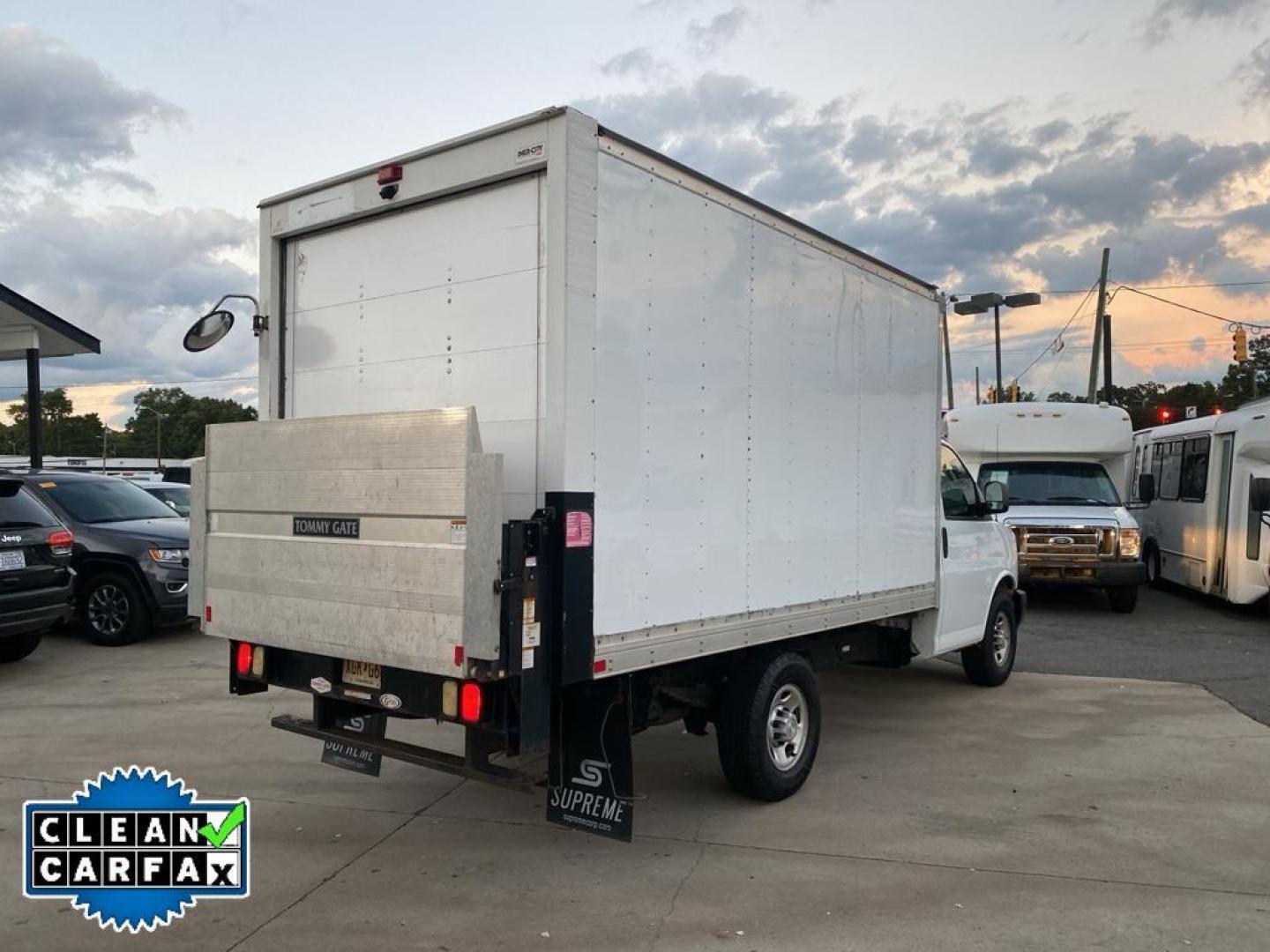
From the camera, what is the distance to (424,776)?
19.1ft

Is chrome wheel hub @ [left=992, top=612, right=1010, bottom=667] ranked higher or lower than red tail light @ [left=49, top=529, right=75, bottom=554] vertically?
lower

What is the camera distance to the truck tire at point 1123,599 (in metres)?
13.2

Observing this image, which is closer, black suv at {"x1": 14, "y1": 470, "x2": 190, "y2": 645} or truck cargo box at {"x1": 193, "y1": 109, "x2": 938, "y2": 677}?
truck cargo box at {"x1": 193, "y1": 109, "x2": 938, "y2": 677}

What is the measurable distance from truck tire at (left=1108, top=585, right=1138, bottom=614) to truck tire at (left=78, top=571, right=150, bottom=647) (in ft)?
39.7

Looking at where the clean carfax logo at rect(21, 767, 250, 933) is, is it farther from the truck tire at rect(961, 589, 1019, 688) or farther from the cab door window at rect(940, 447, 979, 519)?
the truck tire at rect(961, 589, 1019, 688)

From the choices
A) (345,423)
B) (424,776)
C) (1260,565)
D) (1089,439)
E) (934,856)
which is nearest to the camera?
(345,423)

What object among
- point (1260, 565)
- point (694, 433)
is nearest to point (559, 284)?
point (694, 433)

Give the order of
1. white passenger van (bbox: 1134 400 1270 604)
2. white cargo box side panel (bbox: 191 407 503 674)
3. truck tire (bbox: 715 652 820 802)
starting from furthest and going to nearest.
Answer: white passenger van (bbox: 1134 400 1270 604) < truck tire (bbox: 715 652 820 802) < white cargo box side panel (bbox: 191 407 503 674)

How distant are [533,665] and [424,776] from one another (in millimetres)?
2345

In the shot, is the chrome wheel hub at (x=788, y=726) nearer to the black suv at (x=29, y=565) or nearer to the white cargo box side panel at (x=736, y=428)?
the white cargo box side panel at (x=736, y=428)

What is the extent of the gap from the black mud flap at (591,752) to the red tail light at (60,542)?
629cm

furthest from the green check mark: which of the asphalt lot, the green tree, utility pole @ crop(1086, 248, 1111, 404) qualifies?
the green tree

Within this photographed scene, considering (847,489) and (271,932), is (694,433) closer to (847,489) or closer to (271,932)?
(847,489)

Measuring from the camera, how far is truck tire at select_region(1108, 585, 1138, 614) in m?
13.2
